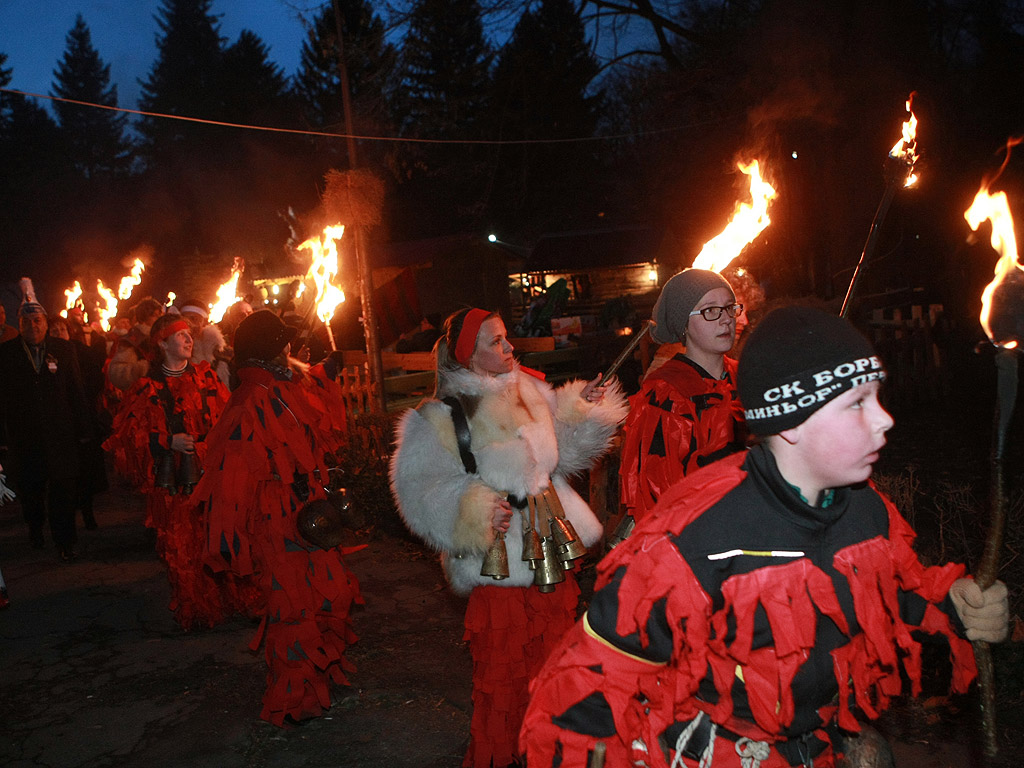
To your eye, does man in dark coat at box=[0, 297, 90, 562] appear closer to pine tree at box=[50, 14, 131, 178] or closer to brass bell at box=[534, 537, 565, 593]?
brass bell at box=[534, 537, 565, 593]

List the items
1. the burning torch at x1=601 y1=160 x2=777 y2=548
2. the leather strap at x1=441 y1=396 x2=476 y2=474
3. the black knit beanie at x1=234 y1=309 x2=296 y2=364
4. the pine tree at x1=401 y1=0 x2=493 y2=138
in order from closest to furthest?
1. the leather strap at x1=441 y1=396 x2=476 y2=474
2. the burning torch at x1=601 y1=160 x2=777 y2=548
3. the black knit beanie at x1=234 y1=309 x2=296 y2=364
4. the pine tree at x1=401 y1=0 x2=493 y2=138

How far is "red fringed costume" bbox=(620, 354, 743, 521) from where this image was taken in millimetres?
3559

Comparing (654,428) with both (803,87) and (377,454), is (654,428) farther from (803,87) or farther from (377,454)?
(803,87)

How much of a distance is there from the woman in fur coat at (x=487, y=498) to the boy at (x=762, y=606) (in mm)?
1755

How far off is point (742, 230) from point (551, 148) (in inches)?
1390

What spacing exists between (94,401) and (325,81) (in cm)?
4070

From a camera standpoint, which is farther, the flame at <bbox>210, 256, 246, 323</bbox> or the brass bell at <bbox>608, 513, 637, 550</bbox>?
the flame at <bbox>210, 256, 246, 323</bbox>

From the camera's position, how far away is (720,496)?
1.94 metres

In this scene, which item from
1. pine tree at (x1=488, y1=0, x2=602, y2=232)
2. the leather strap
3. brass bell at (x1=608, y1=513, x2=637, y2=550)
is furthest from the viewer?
pine tree at (x1=488, y1=0, x2=602, y2=232)

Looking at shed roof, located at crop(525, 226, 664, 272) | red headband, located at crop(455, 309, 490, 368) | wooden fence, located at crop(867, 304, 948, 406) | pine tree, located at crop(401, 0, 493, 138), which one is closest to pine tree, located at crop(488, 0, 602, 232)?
shed roof, located at crop(525, 226, 664, 272)

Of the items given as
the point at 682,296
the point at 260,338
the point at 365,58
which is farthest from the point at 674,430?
the point at 365,58

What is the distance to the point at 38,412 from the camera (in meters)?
7.96

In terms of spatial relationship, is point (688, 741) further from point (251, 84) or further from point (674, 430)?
point (251, 84)

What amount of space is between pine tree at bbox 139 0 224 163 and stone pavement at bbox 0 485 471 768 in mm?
47035
